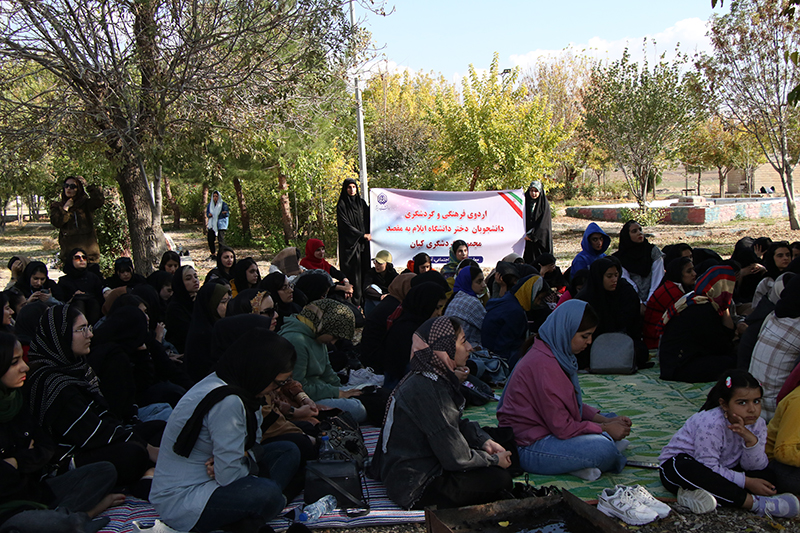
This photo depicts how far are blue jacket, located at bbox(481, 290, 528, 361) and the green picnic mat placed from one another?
618mm

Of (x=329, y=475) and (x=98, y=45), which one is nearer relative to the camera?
(x=329, y=475)

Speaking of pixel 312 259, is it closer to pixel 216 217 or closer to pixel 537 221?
pixel 537 221

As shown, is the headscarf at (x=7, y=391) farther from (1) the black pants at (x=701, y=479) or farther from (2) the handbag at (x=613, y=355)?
(2) the handbag at (x=613, y=355)

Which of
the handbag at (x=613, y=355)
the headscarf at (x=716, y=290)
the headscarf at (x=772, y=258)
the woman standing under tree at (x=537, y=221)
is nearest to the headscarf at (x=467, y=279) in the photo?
the handbag at (x=613, y=355)

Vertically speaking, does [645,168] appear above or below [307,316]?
above

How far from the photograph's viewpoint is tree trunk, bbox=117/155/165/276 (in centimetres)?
847

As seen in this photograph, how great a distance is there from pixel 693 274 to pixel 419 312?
2828 millimetres

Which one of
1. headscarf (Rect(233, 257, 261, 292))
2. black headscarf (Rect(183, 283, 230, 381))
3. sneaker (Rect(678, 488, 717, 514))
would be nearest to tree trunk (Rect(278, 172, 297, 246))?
headscarf (Rect(233, 257, 261, 292))

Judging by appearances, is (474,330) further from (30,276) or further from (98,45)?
(98,45)

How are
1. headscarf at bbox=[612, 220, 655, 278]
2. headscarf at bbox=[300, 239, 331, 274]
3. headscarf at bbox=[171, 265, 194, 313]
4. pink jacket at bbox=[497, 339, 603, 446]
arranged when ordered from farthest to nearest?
headscarf at bbox=[300, 239, 331, 274]
headscarf at bbox=[612, 220, 655, 278]
headscarf at bbox=[171, 265, 194, 313]
pink jacket at bbox=[497, 339, 603, 446]

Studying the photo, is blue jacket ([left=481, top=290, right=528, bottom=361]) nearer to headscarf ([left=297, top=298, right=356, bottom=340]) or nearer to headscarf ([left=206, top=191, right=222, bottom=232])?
headscarf ([left=297, top=298, right=356, bottom=340])

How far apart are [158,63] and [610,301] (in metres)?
5.63

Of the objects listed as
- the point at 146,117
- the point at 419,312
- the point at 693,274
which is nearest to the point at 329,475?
the point at 419,312

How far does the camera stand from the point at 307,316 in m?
4.20
